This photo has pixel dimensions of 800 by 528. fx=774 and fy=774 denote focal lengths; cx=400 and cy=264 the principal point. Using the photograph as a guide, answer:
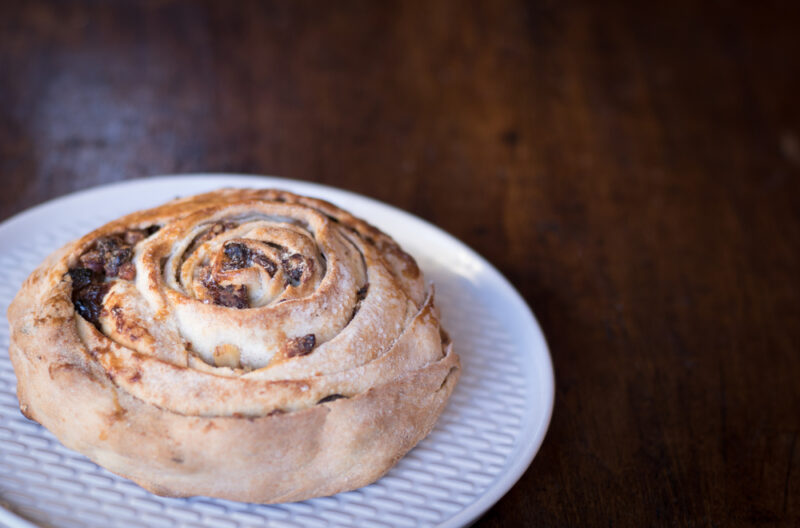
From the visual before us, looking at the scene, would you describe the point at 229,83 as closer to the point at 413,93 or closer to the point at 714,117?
the point at 413,93

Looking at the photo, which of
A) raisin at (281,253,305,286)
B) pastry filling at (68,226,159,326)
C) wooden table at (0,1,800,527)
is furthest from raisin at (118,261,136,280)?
wooden table at (0,1,800,527)

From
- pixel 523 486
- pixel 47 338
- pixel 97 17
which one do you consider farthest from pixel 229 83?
pixel 523 486

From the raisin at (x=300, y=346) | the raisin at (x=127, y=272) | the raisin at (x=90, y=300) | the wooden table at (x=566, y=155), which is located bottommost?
the wooden table at (x=566, y=155)

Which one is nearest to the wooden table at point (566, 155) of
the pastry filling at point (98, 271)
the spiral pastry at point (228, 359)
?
the spiral pastry at point (228, 359)

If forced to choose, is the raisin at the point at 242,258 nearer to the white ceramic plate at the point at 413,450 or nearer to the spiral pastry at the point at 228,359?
the spiral pastry at the point at 228,359

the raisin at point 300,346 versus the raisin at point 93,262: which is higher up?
the raisin at point 93,262

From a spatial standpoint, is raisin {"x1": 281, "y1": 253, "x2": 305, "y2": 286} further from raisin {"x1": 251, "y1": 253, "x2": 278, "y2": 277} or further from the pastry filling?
the pastry filling

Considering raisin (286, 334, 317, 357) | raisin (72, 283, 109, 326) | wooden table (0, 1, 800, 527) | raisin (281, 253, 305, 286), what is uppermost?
raisin (72, 283, 109, 326)
